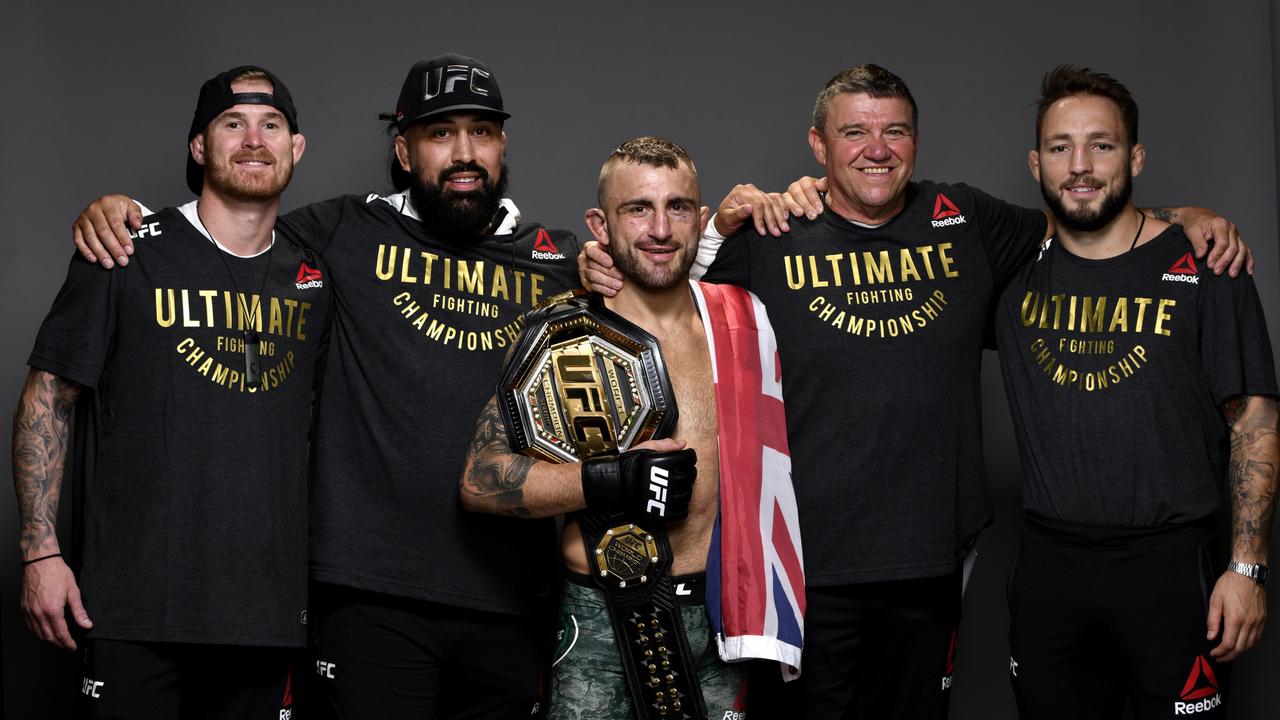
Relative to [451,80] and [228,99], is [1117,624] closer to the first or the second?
[451,80]

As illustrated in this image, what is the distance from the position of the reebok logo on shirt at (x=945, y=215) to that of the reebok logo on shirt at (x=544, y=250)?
3.22 ft

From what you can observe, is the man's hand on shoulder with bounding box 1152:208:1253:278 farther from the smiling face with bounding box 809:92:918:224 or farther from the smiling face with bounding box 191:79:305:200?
the smiling face with bounding box 191:79:305:200

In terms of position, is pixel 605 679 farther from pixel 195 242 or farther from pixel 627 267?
pixel 195 242

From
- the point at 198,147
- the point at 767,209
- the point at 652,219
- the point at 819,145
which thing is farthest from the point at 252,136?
the point at 819,145

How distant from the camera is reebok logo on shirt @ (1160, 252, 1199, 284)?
280 centimetres

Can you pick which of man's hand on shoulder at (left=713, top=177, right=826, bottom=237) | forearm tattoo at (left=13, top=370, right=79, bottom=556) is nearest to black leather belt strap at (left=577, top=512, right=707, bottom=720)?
man's hand on shoulder at (left=713, top=177, right=826, bottom=237)

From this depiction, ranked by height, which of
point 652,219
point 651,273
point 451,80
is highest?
→ point 451,80

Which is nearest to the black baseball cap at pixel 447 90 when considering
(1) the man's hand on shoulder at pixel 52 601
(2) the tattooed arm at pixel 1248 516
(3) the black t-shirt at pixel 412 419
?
(3) the black t-shirt at pixel 412 419

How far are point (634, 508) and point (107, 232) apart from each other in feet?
4.49

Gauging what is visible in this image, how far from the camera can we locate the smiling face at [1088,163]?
284 centimetres

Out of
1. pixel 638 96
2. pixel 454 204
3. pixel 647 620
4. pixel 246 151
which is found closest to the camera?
pixel 647 620

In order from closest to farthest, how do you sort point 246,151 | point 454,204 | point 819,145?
point 246,151 → point 454,204 → point 819,145

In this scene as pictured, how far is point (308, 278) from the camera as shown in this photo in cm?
275

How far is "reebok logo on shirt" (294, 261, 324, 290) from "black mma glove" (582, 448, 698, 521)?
911mm
